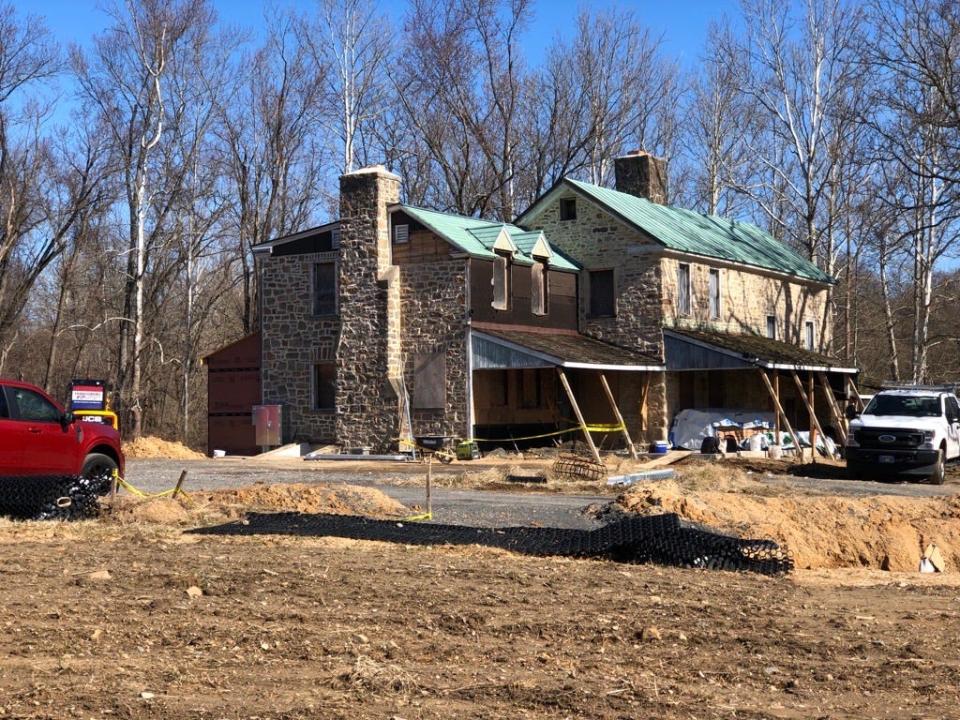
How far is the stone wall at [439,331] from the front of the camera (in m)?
31.8

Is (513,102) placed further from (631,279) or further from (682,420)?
(682,420)

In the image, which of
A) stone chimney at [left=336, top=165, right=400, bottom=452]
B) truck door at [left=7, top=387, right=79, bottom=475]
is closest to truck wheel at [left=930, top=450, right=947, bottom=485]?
stone chimney at [left=336, top=165, right=400, bottom=452]

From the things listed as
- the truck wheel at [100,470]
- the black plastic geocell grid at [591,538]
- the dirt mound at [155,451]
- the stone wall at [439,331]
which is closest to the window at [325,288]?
the stone wall at [439,331]

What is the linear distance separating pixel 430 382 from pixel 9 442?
16.8 metres

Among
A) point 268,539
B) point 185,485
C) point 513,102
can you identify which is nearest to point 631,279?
point 513,102

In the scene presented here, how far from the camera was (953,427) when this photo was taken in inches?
998

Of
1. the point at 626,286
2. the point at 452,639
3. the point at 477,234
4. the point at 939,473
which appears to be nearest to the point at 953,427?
the point at 939,473

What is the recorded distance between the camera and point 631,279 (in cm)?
3453

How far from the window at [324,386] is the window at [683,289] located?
9906mm

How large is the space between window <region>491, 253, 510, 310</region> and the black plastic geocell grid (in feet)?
59.6

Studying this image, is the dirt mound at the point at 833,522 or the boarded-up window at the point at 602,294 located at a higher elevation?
the boarded-up window at the point at 602,294

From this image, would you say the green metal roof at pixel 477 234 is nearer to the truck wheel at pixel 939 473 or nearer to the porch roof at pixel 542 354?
the porch roof at pixel 542 354

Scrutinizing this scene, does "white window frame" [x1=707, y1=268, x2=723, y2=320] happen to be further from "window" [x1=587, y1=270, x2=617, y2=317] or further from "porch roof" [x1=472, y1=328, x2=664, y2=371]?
"porch roof" [x1=472, y1=328, x2=664, y2=371]

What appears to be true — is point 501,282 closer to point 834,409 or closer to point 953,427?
point 834,409
